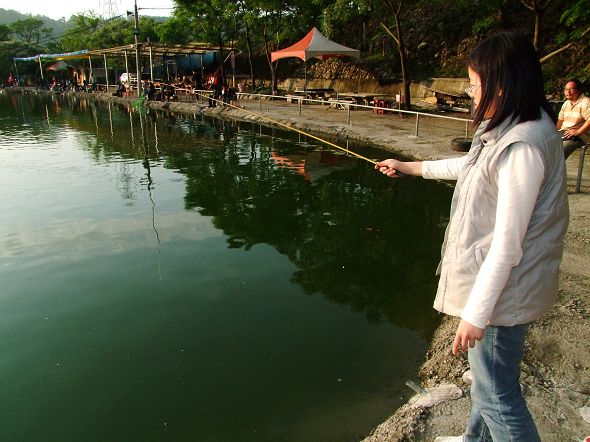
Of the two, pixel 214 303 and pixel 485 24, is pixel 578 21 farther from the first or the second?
pixel 214 303

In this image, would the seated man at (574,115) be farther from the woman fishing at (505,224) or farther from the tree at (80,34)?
the tree at (80,34)

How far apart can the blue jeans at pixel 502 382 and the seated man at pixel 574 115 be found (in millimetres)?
5448

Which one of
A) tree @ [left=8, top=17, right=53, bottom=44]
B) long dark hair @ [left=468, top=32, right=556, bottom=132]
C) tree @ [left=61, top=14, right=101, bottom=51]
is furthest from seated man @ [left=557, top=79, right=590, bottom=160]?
tree @ [left=8, top=17, right=53, bottom=44]

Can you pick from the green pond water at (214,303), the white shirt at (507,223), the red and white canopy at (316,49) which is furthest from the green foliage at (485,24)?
the white shirt at (507,223)

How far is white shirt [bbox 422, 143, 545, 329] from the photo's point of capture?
4.97ft

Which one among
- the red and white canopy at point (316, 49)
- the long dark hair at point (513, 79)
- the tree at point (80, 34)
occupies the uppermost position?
the tree at point (80, 34)

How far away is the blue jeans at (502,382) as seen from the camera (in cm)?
172

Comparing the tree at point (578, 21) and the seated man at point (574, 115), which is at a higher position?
the tree at point (578, 21)

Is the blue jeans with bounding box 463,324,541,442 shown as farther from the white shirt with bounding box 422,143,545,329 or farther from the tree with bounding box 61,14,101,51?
the tree with bounding box 61,14,101,51

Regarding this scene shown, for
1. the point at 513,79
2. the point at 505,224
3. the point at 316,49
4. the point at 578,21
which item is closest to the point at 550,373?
the point at 505,224

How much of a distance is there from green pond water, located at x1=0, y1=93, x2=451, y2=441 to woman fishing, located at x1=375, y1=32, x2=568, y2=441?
1.61 metres

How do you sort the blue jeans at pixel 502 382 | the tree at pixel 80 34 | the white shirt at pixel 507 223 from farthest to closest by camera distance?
1. the tree at pixel 80 34
2. the blue jeans at pixel 502 382
3. the white shirt at pixel 507 223

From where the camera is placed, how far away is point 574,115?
20.8ft

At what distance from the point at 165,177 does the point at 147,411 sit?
25.5 ft
